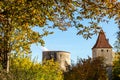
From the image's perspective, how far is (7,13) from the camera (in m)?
12.5

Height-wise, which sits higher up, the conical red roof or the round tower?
the conical red roof

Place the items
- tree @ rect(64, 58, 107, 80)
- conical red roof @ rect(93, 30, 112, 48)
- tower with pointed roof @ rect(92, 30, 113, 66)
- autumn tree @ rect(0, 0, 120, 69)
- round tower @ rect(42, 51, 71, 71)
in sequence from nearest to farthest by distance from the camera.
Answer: autumn tree @ rect(0, 0, 120, 69) → tree @ rect(64, 58, 107, 80) → round tower @ rect(42, 51, 71, 71) → conical red roof @ rect(93, 30, 112, 48) → tower with pointed roof @ rect(92, 30, 113, 66)

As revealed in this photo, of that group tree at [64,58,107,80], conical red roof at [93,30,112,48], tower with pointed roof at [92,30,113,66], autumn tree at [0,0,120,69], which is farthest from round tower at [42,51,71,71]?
autumn tree at [0,0,120,69]

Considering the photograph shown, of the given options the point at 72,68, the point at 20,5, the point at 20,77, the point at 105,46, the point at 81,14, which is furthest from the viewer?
the point at 105,46

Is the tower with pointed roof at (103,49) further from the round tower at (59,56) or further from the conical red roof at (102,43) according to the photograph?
the round tower at (59,56)

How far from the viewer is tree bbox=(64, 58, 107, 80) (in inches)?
2044

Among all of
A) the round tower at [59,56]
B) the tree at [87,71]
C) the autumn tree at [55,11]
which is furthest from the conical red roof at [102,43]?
the autumn tree at [55,11]

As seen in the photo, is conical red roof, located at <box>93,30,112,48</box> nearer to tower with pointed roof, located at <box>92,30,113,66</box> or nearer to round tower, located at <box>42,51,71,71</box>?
tower with pointed roof, located at <box>92,30,113,66</box>

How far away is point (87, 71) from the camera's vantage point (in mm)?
52656

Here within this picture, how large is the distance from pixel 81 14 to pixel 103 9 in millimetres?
707

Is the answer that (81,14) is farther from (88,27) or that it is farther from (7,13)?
(7,13)

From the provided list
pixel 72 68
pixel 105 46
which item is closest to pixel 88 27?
pixel 72 68

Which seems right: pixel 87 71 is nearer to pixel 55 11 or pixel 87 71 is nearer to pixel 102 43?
pixel 55 11

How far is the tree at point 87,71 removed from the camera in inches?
2044
